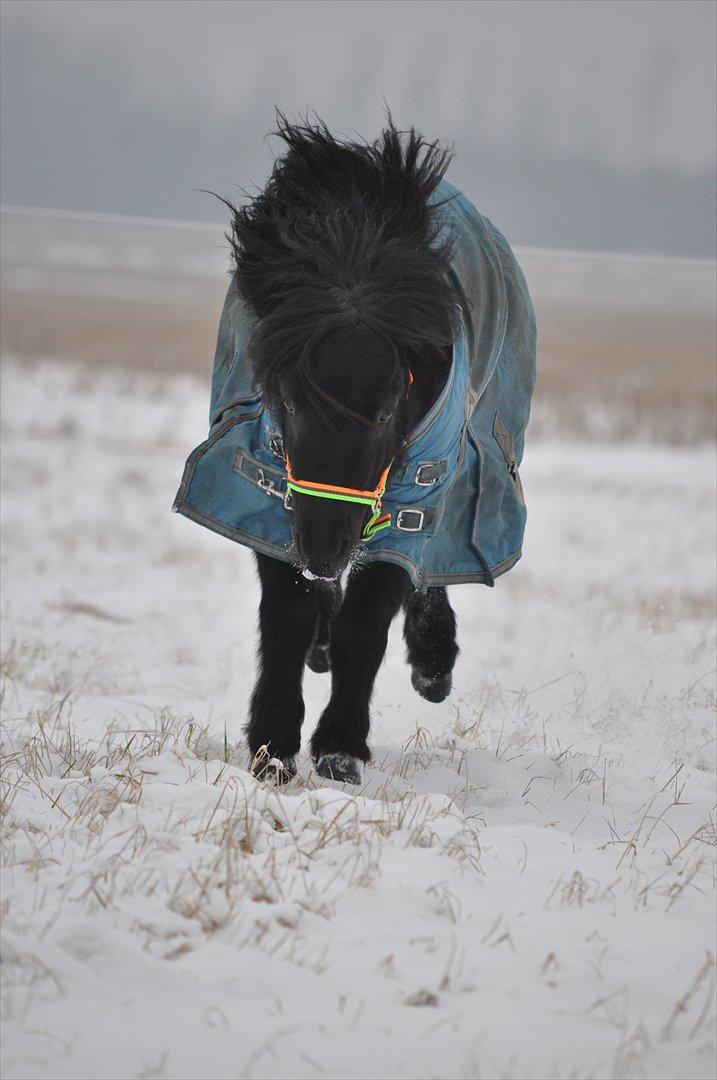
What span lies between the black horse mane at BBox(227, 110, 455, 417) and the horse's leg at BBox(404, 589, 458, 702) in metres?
1.72

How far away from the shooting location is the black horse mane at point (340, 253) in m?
3.34

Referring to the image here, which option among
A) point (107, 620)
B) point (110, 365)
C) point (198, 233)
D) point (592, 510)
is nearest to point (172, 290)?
point (110, 365)

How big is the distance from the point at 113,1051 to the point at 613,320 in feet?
176

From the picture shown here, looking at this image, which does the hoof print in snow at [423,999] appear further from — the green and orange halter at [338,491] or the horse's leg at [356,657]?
the horse's leg at [356,657]

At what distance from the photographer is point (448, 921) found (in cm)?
246

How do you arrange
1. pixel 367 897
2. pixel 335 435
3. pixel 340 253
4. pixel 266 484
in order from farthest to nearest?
pixel 266 484, pixel 340 253, pixel 335 435, pixel 367 897

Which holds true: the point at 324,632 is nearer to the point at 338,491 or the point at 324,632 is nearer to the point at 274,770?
the point at 274,770

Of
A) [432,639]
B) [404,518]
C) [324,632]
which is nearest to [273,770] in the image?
[404,518]

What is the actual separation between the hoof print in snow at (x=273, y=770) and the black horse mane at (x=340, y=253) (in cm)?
112

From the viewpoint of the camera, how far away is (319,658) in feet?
18.1

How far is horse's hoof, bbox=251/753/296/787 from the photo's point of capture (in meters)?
3.57

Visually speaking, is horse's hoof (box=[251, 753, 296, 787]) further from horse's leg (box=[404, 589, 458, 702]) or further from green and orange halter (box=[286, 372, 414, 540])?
horse's leg (box=[404, 589, 458, 702])

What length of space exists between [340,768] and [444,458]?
1.08 metres

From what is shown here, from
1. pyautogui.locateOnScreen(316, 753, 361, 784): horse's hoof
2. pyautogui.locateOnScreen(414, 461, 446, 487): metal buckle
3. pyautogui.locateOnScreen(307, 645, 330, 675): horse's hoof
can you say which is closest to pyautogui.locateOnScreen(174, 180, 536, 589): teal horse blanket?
pyautogui.locateOnScreen(414, 461, 446, 487): metal buckle
